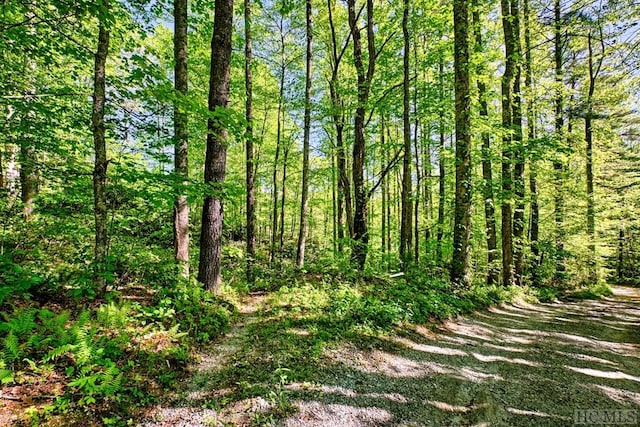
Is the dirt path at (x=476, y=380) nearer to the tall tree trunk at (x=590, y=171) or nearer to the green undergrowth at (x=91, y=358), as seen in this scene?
the green undergrowth at (x=91, y=358)

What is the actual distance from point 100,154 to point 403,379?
5.96 meters

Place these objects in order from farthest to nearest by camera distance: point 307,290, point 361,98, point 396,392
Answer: point 361,98, point 307,290, point 396,392

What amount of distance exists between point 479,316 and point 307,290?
4764 millimetres

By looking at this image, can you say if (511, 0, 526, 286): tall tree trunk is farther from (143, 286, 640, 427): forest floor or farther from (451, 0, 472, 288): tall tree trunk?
(143, 286, 640, 427): forest floor

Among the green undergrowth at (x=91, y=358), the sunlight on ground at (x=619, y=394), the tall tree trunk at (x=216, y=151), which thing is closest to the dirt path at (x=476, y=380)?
the sunlight on ground at (x=619, y=394)

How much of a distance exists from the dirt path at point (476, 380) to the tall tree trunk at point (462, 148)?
103 inches

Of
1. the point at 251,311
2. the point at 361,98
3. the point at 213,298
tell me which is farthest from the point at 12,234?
the point at 361,98

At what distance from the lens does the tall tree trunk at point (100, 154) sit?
4.67 meters

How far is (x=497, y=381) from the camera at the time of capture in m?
4.17

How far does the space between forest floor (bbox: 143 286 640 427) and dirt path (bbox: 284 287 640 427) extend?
0.02 metres

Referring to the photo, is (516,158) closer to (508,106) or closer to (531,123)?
(508,106)

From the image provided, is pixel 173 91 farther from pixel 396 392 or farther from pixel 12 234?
pixel 12 234

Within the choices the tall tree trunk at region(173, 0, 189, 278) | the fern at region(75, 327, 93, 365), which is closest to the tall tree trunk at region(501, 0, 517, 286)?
the tall tree trunk at region(173, 0, 189, 278)

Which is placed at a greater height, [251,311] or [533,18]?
[533,18]
